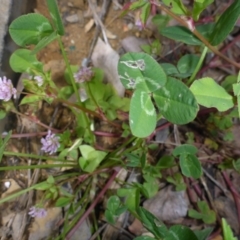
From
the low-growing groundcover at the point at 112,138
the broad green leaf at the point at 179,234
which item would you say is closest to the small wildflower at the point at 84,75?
the low-growing groundcover at the point at 112,138

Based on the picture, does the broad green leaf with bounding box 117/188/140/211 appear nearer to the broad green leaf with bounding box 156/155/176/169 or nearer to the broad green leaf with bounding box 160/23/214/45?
the broad green leaf with bounding box 156/155/176/169

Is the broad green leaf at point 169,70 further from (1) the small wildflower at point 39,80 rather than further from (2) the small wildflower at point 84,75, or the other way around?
(1) the small wildflower at point 39,80

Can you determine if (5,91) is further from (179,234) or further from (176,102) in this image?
(179,234)

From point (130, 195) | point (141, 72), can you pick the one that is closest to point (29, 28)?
point (141, 72)

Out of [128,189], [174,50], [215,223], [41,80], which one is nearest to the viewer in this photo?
[41,80]

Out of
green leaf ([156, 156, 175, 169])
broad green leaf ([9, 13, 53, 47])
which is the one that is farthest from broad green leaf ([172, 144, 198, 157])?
broad green leaf ([9, 13, 53, 47])

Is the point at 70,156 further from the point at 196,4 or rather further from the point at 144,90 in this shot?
the point at 196,4

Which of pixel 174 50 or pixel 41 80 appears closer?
pixel 41 80

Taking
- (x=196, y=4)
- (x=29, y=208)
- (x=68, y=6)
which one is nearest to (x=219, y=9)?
(x=68, y=6)
